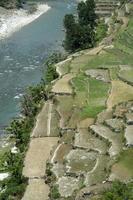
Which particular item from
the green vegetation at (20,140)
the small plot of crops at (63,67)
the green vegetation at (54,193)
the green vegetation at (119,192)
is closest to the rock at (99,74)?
the small plot of crops at (63,67)

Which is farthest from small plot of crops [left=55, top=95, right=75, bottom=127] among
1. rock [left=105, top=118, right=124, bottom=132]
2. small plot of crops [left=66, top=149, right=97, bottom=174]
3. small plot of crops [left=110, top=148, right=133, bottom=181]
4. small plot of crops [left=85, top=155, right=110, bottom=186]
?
small plot of crops [left=110, top=148, right=133, bottom=181]

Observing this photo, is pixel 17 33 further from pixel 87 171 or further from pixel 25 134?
pixel 87 171

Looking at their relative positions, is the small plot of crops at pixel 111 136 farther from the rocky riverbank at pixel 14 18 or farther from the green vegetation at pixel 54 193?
the rocky riverbank at pixel 14 18

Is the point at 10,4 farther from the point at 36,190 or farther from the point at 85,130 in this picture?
the point at 36,190

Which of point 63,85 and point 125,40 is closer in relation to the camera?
point 63,85

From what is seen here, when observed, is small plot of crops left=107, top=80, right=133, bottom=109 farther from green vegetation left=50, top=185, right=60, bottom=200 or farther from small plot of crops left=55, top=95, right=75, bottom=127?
green vegetation left=50, top=185, right=60, bottom=200

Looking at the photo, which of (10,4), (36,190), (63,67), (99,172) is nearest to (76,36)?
(63,67)
